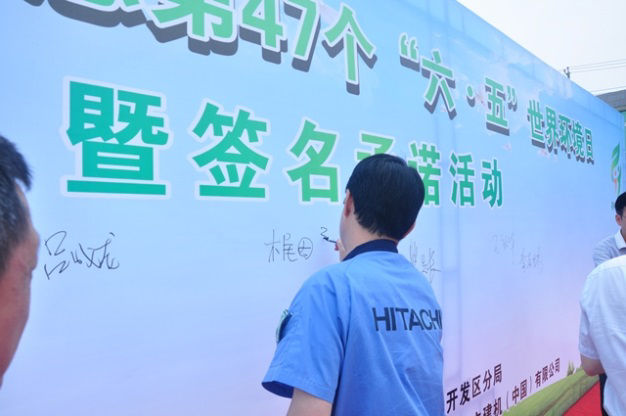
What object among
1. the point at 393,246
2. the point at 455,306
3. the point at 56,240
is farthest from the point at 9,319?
the point at 455,306

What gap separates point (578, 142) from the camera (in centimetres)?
361

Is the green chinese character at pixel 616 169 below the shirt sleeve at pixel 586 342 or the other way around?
the other way around

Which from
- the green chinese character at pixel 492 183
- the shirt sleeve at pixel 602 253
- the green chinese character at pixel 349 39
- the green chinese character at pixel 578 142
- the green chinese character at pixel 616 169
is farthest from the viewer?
the green chinese character at pixel 616 169

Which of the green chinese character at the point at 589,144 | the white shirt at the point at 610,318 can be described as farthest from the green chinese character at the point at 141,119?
the green chinese character at the point at 589,144

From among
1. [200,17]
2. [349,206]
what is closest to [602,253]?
[349,206]

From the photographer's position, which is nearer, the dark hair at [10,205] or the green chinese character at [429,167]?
the dark hair at [10,205]

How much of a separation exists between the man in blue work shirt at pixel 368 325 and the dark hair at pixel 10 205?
20.4 inches

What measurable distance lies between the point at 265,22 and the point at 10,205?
1131mm

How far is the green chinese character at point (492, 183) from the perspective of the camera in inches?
94.7

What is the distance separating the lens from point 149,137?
1152 mm

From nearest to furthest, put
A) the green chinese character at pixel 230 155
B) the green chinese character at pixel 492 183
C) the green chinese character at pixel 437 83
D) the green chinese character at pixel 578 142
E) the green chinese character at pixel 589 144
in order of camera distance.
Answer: the green chinese character at pixel 230 155
the green chinese character at pixel 437 83
the green chinese character at pixel 492 183
the green chinese character at pixel 578 142
the green chinese character at pixel 589 144

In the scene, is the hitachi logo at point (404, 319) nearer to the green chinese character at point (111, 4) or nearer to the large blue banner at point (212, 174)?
the large blue banner at point (212, 174)

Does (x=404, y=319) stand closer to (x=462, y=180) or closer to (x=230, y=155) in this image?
(x=230, y=155)
